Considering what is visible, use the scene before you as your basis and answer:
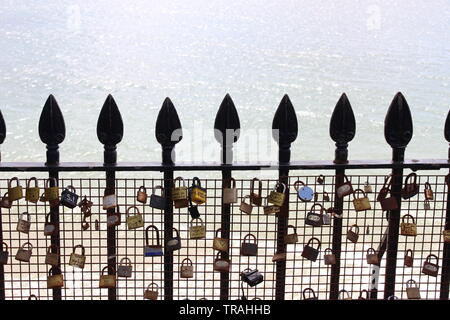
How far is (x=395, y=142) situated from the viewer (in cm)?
362

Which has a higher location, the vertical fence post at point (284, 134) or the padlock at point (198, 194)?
the vertical fence post at point (284, 134)

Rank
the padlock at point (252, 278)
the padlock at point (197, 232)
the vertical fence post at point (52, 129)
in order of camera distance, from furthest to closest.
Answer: the padlock at point (252, 278) < the padlock at point (197, 232) < the vertical fence post at point (52, 129)

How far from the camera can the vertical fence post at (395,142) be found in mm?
3568

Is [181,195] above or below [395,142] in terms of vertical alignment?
below

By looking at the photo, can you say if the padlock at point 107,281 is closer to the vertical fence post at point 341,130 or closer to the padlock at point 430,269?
the vertical fence post at point 341,130

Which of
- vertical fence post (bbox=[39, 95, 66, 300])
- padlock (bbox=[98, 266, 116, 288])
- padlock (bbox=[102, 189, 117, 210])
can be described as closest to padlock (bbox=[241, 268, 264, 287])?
padlock (bbox=[98, 266, 116, 288])

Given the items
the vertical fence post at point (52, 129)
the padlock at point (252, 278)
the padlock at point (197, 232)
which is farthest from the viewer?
the padlock at point (252, 278)

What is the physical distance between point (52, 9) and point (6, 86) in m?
33.0

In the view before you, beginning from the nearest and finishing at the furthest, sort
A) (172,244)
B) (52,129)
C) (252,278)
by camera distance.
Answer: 1. (52,129)
2. (172,244)
3. (252,278)

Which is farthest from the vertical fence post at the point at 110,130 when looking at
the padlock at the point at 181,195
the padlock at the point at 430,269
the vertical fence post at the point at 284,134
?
the padlock at the point at 430,269

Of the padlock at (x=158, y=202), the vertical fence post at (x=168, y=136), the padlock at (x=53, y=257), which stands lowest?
the padlock at (x=53, y=257)

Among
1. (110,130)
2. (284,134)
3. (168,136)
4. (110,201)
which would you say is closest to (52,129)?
(110,130)

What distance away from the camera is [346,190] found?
359 cm

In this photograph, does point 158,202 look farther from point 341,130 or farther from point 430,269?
point 430,269
